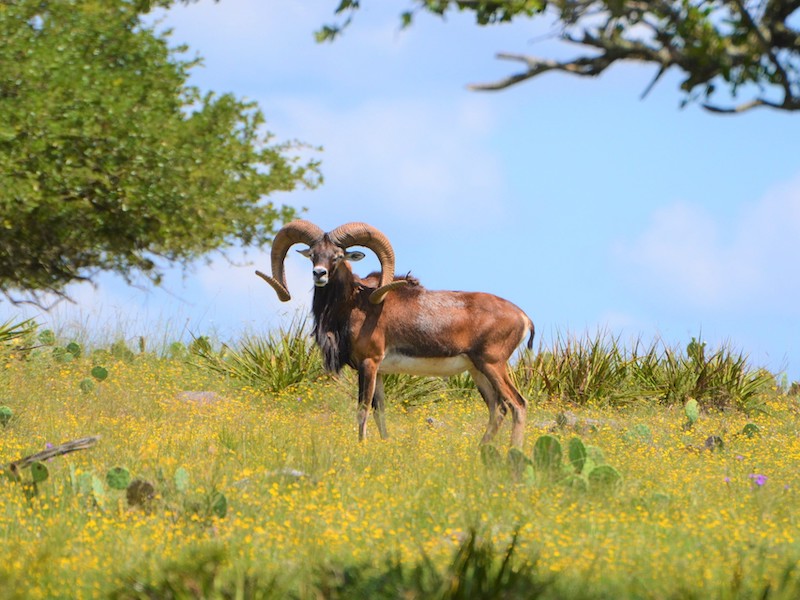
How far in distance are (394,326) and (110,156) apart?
28.0 feet

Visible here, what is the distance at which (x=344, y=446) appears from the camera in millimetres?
11617

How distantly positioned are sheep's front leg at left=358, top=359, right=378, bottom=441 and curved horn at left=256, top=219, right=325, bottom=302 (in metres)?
1.50

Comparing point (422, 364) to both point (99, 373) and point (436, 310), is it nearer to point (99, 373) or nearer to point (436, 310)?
point (436, 310)

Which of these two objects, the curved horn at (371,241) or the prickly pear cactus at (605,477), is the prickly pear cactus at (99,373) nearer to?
the curved horn at (371,241)

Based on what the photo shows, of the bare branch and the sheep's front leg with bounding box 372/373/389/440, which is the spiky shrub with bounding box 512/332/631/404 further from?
the bare branch

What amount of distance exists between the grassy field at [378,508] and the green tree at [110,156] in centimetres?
493

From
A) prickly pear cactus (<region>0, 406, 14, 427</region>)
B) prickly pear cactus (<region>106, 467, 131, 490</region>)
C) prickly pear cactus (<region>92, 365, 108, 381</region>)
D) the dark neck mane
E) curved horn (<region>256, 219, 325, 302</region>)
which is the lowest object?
prickly pear cactus (<region>0, 406, 14, 427</region>)

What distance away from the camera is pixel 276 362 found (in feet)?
→ 57.8

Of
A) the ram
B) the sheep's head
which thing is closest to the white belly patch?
the ram

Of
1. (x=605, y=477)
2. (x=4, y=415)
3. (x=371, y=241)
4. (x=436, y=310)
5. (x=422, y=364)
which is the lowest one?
(x=4, y=415)

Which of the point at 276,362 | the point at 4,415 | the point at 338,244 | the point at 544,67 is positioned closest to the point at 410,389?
the point at 276,362

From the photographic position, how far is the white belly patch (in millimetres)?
13211

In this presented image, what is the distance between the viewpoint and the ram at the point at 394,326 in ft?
43.1

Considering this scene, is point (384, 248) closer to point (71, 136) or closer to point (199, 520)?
point (199, 520)
